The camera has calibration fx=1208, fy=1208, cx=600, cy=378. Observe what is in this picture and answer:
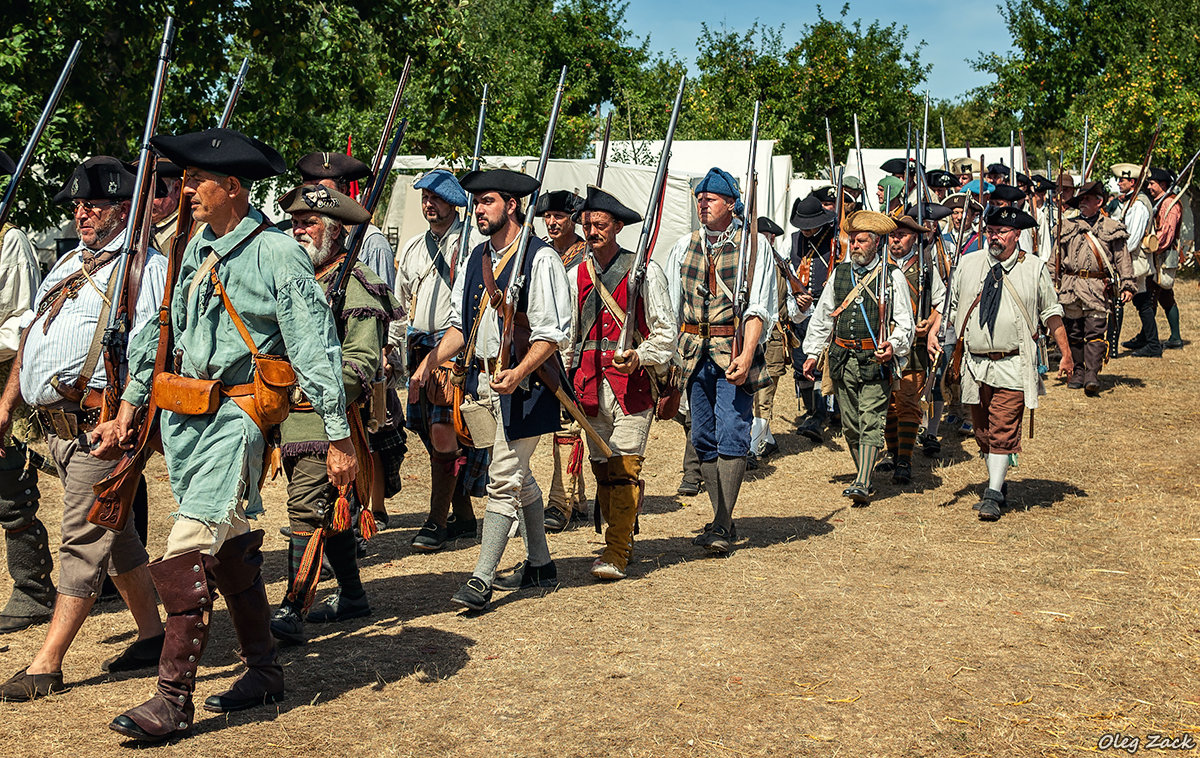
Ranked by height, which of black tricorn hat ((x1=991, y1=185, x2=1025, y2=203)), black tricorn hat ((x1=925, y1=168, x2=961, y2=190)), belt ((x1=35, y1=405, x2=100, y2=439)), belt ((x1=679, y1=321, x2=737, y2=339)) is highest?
black tricorn hat ((x1=925, y1=168, x2=961, y2=190))

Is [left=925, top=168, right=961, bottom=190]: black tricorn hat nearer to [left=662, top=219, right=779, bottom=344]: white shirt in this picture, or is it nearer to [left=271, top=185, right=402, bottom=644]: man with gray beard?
[left=662, top=219, right=779, bottom=344]: white shirt

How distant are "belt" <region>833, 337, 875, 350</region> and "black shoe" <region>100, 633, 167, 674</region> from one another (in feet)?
18.1

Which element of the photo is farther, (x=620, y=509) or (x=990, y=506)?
(x=990, y=506)

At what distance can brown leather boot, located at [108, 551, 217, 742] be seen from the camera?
440 cm

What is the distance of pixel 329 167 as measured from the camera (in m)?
7.00

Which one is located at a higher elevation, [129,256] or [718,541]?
[129,256]

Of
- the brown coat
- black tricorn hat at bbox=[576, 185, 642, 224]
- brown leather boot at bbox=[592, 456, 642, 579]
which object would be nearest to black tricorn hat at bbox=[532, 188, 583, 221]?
Result: black tricorn hat at bbox=[576, 185, 642, 224]

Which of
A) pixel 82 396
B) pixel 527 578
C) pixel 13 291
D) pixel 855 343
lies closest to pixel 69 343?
pixel 82 396

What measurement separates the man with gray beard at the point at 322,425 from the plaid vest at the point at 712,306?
75.0 inches

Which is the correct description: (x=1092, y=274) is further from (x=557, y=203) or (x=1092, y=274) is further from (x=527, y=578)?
(x=527, y=578)

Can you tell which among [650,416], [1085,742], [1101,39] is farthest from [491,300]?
[1101,39]

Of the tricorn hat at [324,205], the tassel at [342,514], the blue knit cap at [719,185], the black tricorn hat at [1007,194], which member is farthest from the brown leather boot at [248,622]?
the black tricorn hat at [1007,194]

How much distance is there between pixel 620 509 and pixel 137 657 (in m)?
2.66

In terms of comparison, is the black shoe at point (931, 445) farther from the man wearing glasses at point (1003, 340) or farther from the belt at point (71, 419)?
the belt at point (71, 419)
